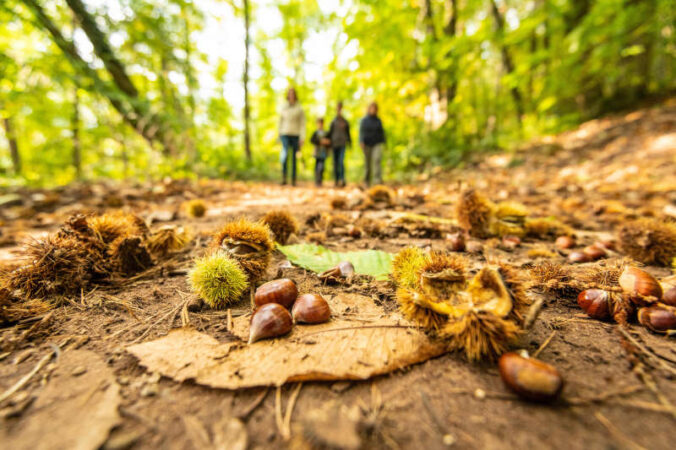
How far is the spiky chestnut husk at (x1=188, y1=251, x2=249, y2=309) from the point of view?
150 centimetres

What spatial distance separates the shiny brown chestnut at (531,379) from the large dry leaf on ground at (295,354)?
261mm

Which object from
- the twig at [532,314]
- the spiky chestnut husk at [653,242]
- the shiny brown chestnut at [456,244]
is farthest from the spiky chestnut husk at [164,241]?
the spiky chestnut husk at [653,242]

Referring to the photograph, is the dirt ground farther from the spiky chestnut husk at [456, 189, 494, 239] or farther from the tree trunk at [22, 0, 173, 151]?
the tree trunk at [22, 0, 173, 151]

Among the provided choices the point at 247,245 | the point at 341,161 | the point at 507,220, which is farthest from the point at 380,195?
the point at 341,161

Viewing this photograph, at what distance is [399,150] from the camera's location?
954cm

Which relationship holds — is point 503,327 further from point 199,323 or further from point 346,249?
point 346,249

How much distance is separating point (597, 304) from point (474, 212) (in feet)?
4.20

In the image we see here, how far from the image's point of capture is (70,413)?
34.4 inches

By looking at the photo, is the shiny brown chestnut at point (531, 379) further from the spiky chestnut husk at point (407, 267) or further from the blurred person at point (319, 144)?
the blurred person at point (319, 144)

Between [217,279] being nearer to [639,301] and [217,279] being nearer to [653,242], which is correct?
[639,301]

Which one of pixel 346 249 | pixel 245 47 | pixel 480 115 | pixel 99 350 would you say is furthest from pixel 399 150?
pixel 99 350

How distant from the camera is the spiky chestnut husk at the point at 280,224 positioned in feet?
7.66

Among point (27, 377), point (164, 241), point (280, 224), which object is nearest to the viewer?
point (27, 377)

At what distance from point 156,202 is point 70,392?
4651 mm
